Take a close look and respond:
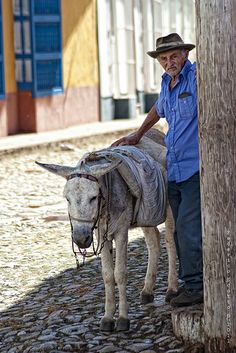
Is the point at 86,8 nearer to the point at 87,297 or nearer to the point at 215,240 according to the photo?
the point at 87,297

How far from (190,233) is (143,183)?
0.54 meters

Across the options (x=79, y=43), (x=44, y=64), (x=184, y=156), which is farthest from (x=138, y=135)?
(x=79, y=43)

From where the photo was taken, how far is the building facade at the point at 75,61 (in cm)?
1828

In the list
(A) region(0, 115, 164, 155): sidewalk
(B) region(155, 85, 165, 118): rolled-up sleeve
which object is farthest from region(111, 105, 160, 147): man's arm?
(A) region(0, 115, 164, 155): sidewalk

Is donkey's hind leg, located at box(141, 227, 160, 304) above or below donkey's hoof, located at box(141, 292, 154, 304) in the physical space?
above

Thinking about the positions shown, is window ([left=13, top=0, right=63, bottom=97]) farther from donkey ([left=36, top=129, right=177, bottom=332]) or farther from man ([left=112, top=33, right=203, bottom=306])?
man ([left=112, top=33, right=203, bottom=306])

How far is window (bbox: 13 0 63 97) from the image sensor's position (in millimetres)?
18297

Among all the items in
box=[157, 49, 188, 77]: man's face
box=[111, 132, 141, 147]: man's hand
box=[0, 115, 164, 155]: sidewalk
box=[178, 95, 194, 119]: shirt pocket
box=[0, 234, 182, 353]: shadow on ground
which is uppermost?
box=[157, 49, 188, 77]: man's face

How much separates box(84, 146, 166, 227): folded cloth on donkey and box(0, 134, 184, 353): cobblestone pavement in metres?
0.67

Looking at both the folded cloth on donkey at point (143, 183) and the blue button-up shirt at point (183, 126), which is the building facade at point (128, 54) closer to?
the folded cloth on donkey at point (143, 183)

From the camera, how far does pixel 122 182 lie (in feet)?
20.6

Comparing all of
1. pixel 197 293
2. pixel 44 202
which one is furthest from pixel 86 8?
pixel 197 293

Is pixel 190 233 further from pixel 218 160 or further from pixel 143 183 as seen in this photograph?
pixel 218 160

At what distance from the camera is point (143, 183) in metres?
6.37
